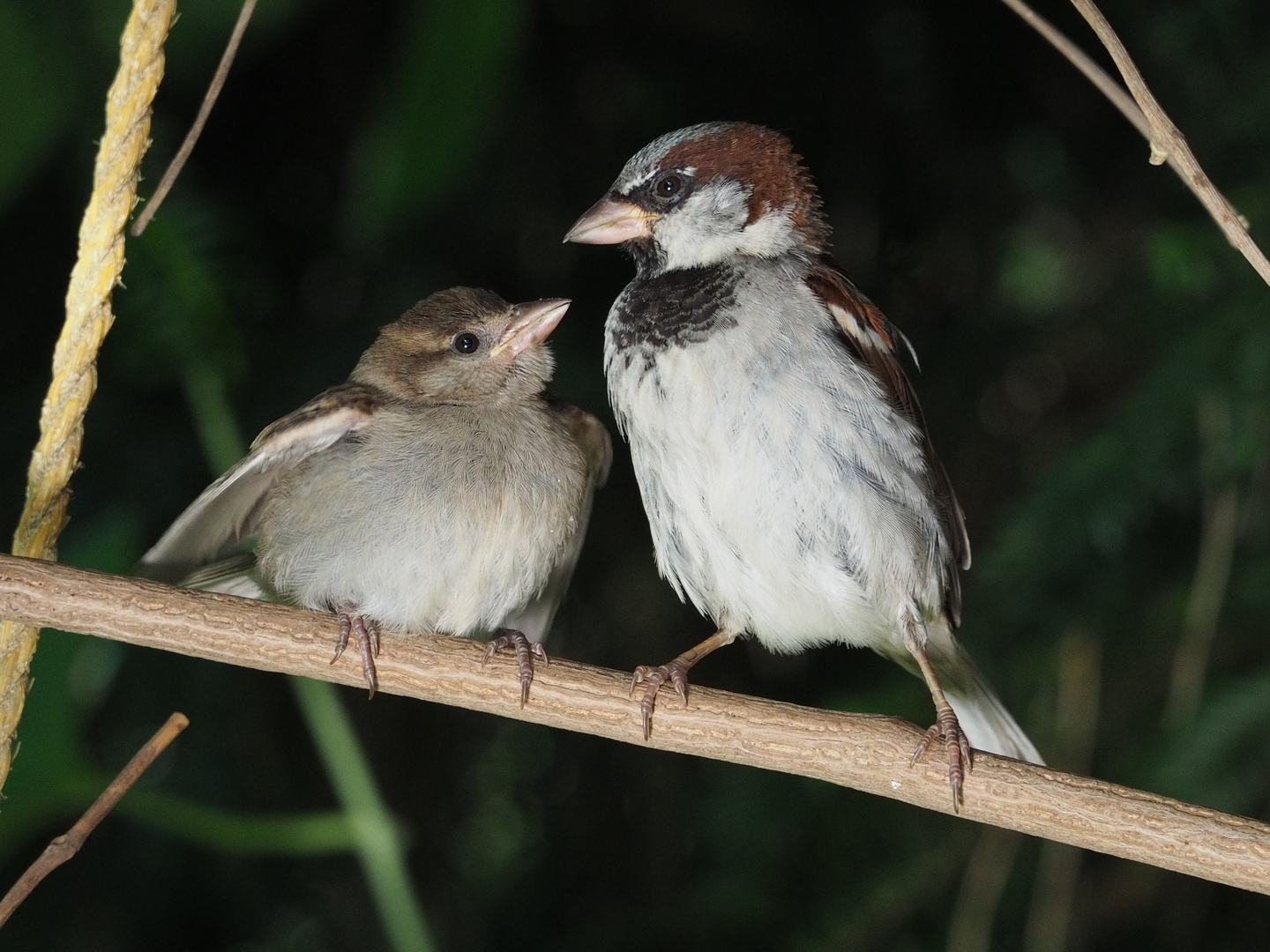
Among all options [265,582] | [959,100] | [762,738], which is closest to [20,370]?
[265,582]

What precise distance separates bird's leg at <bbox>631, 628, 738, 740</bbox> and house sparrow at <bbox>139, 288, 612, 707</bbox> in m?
0.17

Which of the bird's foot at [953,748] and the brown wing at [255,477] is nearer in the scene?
the bird's foot at [953,748]

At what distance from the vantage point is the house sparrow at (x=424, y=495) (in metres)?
1.89

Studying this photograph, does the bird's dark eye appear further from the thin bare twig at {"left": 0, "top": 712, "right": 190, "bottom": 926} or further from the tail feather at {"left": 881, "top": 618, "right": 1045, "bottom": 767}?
the thin bare twig at {"left": 0, "top": 712, "right": 190, "bottom": 926}

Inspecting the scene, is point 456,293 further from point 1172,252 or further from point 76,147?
point 1172,252

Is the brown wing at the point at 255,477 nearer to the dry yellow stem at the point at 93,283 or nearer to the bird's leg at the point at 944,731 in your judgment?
the dry yellow stem at the point at 93,283

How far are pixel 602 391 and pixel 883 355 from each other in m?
0.80

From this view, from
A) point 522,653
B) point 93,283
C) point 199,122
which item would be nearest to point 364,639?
point 522,653

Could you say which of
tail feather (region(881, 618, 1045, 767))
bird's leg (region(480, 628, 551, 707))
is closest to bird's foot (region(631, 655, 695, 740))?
bird's leg (region(480, 628, 551, 707))

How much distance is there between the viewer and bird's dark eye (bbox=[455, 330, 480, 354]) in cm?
210

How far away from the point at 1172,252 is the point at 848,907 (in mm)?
1237

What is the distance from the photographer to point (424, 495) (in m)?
1.90

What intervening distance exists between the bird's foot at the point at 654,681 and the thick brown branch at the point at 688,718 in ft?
0.04

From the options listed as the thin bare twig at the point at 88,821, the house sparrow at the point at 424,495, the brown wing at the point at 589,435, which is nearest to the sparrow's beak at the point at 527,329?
the house sparrow at the point at 424,495
